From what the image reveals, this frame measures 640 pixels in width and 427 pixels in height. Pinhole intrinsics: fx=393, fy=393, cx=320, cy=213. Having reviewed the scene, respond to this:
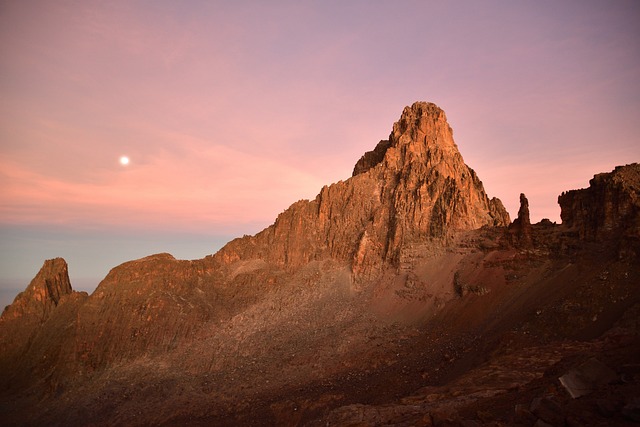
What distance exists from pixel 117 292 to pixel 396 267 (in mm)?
42573

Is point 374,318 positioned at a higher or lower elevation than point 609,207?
lower

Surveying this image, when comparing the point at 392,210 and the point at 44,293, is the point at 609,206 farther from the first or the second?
the point at 44,293

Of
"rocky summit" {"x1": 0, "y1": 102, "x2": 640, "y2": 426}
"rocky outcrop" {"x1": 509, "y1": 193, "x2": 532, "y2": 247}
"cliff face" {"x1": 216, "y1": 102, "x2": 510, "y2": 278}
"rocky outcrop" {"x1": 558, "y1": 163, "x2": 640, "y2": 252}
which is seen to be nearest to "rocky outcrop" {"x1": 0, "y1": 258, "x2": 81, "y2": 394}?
"rocky summit" {"x1": 0, "y1": 102, "x2": 640, "y2": 426}

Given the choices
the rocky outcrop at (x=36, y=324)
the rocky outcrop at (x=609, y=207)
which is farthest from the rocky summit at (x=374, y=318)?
the rocky outcrop at (x=36, y=324)

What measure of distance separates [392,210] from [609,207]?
28080 mm

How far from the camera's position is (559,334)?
1175 inches

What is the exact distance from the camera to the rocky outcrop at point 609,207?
35.5 metres

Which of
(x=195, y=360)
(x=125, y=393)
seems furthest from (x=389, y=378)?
(x=125, y=393)

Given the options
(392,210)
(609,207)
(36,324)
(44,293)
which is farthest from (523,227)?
(44,293)

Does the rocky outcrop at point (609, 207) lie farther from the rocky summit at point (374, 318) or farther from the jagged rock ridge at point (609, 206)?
the rocky summit at point (374, 318)

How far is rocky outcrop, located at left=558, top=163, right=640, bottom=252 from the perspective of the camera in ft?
117

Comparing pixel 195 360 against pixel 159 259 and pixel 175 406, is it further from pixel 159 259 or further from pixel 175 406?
pixel 159 259

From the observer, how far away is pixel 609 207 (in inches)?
1485

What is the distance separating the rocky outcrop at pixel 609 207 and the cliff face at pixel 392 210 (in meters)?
14.2
